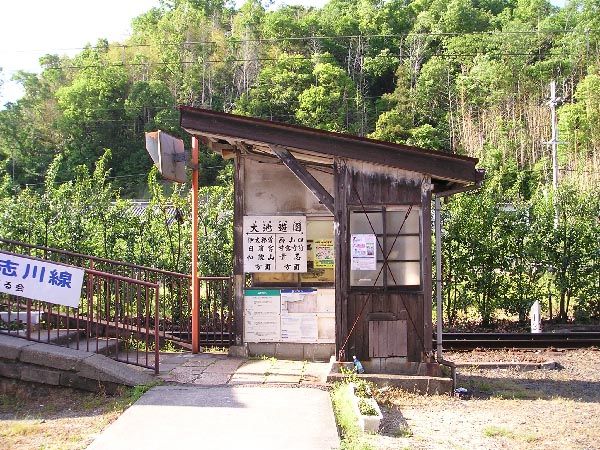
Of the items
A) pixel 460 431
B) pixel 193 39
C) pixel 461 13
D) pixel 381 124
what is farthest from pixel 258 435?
pixel 193 39

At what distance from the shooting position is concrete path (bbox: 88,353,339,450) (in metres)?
5.30

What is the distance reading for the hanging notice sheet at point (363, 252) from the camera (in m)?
7.89

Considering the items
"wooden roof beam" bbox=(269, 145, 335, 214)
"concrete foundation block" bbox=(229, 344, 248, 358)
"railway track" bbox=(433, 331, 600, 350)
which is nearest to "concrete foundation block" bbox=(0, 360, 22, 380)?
"concrete foundation block" bbox=(229, 344, 248, 358)

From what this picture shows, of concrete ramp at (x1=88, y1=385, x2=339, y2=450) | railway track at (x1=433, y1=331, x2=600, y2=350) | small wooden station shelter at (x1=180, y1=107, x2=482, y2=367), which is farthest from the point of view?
railway track at (x1=433, y1=331, x2=600, y2=350)

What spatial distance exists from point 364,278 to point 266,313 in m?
1.83

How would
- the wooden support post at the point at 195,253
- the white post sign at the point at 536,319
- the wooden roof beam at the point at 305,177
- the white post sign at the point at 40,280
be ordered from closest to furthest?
the white post sign at the point at 40,280 → the wooden roof beam at the point at 305,177 → the wooden support post at the point at 195,253 → the white post sign at the point at 536,319

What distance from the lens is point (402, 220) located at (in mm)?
7996

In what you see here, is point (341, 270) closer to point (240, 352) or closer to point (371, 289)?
point (371, 289)

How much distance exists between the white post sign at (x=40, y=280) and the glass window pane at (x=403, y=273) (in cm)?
385

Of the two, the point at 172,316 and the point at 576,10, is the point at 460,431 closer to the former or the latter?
the point at 172,316

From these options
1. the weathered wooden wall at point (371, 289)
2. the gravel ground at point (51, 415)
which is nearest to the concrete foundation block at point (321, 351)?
the weathered wooden wall at point (371, 289)

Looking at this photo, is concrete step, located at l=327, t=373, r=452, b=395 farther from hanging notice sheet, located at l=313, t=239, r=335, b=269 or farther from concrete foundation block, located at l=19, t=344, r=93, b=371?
concrete foundation block, located at l=19, t=344, r=93, b=371

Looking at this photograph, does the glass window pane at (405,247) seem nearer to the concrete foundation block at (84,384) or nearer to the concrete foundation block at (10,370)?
the concrete foundation block at (84,384)

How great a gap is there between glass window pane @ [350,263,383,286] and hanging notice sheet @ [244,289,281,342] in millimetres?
1537
